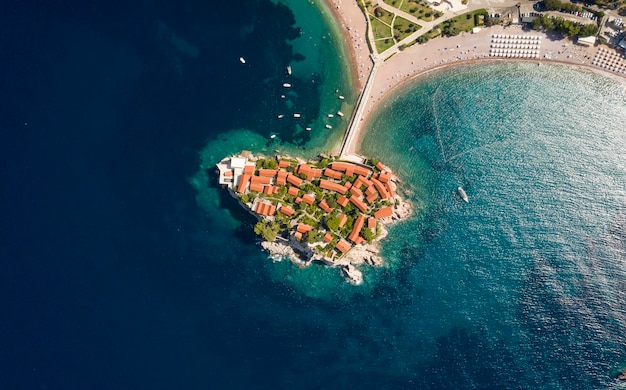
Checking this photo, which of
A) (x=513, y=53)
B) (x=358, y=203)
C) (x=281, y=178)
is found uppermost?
(x=513, y=53)

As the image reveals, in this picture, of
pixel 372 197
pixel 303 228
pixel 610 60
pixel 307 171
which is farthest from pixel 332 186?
pixel 610 60

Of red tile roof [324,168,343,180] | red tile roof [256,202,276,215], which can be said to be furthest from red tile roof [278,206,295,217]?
red tile roof [324,168,343,180]

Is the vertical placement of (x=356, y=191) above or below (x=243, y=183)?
below

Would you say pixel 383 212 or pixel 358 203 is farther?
pixel 383 212

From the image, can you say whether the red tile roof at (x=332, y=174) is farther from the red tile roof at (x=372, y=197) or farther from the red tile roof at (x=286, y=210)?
the red tile roof at (x=286, y=210)

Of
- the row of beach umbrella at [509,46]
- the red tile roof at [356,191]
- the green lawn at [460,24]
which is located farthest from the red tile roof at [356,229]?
the row of beach umbrella at [509,46]

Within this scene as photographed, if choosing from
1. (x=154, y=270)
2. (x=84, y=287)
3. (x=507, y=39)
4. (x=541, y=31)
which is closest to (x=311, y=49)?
(x=507, y=39)

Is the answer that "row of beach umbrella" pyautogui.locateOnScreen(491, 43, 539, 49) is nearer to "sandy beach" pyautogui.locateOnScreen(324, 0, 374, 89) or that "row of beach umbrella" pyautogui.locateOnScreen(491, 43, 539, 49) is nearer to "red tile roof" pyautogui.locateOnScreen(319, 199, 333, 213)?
"sandy beach" pyautogui.locateOnScreen(324, 0, 374, 89)

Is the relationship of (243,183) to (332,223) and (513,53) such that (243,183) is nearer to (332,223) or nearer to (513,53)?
(332,223)
